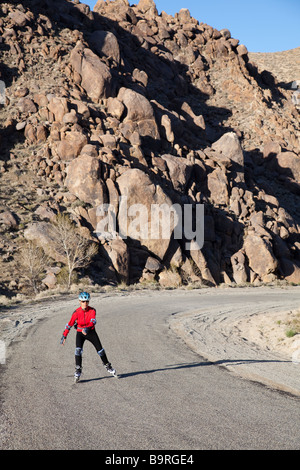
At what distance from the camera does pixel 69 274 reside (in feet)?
94.1

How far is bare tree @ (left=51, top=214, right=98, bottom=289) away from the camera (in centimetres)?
2983

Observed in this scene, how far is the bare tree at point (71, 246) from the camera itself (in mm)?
29828

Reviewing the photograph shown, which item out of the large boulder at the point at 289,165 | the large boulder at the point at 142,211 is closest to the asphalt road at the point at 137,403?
the large boulder at the point at 142,211

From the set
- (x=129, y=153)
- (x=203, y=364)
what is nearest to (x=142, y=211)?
(x=129, y=153)

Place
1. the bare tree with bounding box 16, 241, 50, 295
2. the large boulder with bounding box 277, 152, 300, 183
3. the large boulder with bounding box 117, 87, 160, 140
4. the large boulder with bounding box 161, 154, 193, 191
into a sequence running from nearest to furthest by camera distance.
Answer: the bare tree with bounding box 16, 241, 50, 295 → the large boulder with bounding box 161, 154, 193, 191 → the large boulder with bounding box 117, 87, 160, 140 → the large boulder with bounding box 277, 152, 300, 183

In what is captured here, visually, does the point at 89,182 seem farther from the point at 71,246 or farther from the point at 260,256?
the point at 260,256

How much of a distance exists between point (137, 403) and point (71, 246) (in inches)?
969

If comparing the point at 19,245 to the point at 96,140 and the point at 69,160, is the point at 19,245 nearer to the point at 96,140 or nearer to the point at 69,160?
the point at 69,160

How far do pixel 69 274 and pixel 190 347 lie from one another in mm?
18348

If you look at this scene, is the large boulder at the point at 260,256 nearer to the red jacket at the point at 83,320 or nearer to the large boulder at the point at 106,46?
the large boulder at the point at 106,46

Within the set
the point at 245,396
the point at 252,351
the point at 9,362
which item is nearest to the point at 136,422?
the point at 245,396

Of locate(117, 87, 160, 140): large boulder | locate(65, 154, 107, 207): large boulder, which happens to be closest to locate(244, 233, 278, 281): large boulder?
locate(65, 154, 107, 207): large boulder

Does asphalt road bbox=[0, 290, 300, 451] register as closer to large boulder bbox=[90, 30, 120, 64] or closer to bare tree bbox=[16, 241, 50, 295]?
bare tree bbox=[16, 241, 50, 295]

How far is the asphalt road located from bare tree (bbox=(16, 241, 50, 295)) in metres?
16.7
